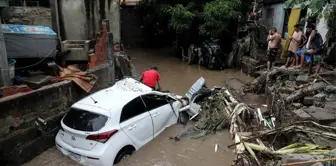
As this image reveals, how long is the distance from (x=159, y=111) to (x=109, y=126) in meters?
1.73

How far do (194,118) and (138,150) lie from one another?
7.60 ft

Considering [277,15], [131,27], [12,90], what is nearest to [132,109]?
[12,90]

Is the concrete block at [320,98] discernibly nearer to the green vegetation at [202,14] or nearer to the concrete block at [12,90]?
the concrete block at [12,90]

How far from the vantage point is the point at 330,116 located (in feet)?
18.8

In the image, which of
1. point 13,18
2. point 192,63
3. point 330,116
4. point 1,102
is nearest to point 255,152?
point 330,116

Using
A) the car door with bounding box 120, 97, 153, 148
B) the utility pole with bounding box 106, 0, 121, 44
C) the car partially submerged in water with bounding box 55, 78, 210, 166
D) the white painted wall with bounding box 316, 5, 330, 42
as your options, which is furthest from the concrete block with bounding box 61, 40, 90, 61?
the white painted wall with bounding box 316, 5, 330, 42

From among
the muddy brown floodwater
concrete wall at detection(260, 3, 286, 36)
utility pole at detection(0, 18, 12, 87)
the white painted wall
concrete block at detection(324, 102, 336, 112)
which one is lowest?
the muddy brown floodwater

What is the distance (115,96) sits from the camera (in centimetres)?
600

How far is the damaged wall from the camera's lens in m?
8.27

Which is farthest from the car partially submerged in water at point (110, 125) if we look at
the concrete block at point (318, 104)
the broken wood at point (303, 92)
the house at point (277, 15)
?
the house at point (277, 15)

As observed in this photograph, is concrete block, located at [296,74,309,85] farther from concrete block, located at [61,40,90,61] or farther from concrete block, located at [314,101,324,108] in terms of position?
concrete block, located at [61,40,90,61]

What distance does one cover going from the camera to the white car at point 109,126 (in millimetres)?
5082

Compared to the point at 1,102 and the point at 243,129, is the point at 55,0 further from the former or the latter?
the point at 243,129

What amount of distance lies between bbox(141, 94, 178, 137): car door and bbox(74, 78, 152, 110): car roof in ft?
0.86
